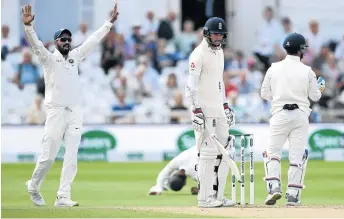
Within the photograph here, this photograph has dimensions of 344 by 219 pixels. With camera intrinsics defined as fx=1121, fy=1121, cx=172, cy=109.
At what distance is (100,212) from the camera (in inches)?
422

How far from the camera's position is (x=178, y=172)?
45.8 ft

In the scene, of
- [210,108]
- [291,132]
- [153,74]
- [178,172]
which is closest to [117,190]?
[178,172]

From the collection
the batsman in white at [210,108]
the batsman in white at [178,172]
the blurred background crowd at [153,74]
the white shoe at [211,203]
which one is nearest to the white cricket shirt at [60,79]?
the batsman in white at [210,108]

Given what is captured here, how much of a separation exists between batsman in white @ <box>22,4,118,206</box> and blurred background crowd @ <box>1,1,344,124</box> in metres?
9.38

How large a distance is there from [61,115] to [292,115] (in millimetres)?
2471

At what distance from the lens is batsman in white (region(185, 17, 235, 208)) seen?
11.4m

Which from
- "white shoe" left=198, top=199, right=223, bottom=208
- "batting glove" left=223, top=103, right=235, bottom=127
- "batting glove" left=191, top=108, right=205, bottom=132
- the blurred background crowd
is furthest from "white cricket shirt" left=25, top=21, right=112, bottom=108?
the blurred background crowd

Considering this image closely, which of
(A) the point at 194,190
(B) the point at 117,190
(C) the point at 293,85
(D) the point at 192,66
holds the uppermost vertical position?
(D) the point at 192,66

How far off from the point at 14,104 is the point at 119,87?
7.01 feet

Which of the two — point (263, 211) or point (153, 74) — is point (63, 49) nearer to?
point (263, 211)

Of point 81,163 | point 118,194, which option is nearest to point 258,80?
point 81,163

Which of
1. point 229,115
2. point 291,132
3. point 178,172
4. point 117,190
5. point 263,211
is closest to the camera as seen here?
point 263,211

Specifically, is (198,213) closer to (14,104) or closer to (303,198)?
(303,198)

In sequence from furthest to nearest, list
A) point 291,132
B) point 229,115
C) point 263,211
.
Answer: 1. point 291,132
2. point 229,115
3. point 263,211
